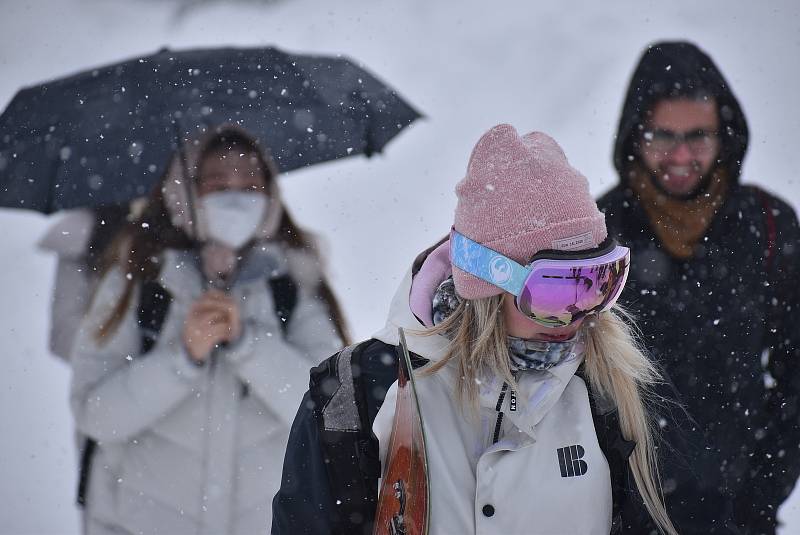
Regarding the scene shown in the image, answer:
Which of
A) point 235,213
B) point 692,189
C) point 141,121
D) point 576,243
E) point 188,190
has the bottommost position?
point 576,243

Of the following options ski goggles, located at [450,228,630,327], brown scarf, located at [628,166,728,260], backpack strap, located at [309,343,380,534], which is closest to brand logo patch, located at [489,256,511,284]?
ski goggles, located at [450,228,630,327]

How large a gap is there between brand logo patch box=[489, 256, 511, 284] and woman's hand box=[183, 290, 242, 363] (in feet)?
5.41

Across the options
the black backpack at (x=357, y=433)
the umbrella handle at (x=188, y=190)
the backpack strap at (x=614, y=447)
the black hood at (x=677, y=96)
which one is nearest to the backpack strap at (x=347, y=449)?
the black backpack at (x=357, y=433)

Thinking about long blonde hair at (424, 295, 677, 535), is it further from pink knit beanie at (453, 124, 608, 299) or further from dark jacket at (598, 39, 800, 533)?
dark jacket at (598, 39, 800, 533)

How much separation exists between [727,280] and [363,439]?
1923 mm

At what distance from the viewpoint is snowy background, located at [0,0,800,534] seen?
566cm

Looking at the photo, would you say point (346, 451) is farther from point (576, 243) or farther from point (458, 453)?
point (576, 243)

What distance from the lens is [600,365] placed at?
1.77m

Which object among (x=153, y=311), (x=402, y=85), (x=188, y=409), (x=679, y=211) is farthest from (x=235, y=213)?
(x=402, y=85)

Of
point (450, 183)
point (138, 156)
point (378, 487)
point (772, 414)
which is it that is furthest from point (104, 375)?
point (450, 183)

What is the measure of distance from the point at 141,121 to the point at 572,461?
2.37 metres

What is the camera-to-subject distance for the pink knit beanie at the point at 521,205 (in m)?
1.70

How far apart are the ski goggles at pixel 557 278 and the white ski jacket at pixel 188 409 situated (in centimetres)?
164

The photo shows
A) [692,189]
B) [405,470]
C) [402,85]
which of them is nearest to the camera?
[405,470]
